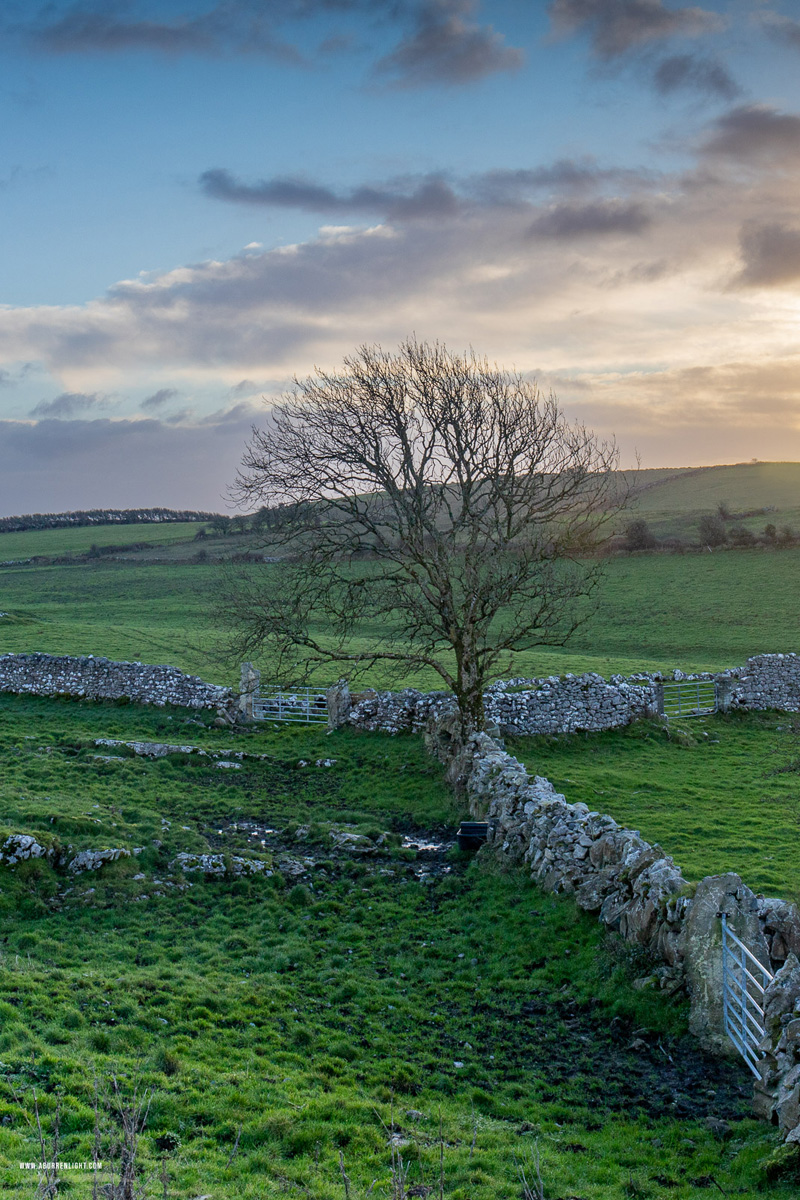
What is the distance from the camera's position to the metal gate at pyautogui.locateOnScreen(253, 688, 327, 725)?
1084 inches

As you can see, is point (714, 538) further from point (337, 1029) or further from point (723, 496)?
point (337, 1029)

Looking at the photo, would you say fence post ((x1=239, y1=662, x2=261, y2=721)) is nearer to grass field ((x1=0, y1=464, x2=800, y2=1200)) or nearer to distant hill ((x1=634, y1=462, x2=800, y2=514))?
grass field ((x1=0, y1=464, x2=800, y2=1200))

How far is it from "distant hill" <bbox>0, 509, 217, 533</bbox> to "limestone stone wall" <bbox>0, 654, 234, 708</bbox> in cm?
7281

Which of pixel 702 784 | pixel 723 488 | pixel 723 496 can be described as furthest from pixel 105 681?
pixel 723 488

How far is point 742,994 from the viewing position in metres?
8.90

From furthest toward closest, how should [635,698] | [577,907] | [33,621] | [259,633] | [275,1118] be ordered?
[33,621] < [635,698] < [259,633] < [577,907] < [275,1118]

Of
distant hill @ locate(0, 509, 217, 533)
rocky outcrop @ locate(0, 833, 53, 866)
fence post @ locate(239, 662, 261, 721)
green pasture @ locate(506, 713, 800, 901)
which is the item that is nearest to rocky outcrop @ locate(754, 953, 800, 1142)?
green pasture @ locate(506, 713, 800, 901)

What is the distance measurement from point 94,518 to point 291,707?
81.2 meters

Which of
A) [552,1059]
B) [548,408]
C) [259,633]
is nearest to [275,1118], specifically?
[552,1059]

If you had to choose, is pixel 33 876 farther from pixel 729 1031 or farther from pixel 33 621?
pixel 33 621

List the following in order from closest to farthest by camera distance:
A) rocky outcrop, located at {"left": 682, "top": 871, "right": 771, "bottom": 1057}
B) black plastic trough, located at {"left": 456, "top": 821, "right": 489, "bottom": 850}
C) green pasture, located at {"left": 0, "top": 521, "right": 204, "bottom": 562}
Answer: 1. rocky outcrop, located at {"left": 682, "top": 871, "right": 771, "bottom": 1057}
2. black plastic trough, located at {"left": 456, "top": 821, "right": 489, "bottom": 850}
3. green pasture, located at {"left": 0, "top": 521, "right": 204, "bottom": 562}

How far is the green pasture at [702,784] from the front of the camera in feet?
50.5

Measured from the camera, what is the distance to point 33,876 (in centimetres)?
1300

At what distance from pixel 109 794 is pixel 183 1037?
404 inches
